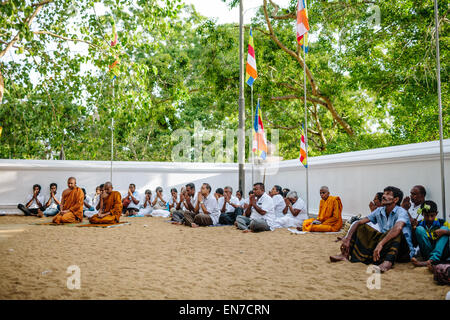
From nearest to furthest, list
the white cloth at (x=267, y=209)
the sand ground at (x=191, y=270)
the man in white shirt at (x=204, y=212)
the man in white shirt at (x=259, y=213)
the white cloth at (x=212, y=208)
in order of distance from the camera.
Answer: the sand ground at (x=191, y=270), the man in white shirt at (x=259, y=213), the white cloth at (x=267, y=209), the man in white shirt at (x=204, y=212), the white cloth at (x=212, y=208)

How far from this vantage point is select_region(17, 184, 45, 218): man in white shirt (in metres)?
12.3

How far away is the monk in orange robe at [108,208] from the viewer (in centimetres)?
984

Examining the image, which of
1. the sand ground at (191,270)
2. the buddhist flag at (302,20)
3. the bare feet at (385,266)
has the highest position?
the buddhist flag at (302,20)

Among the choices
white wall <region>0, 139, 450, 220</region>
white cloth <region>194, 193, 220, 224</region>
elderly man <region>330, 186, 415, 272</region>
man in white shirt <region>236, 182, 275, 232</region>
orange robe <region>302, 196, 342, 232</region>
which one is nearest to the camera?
elderly man <region>330, 186, 415, 272</region>

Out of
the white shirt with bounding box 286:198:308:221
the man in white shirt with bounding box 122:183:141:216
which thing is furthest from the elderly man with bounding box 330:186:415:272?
the man in white shirt with bounding box 122:183:141:216

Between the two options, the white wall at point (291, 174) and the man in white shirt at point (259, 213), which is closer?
the white wall at point (291, 174)

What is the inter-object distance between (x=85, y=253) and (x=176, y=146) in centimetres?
1643

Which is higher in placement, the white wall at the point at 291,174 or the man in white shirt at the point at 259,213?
the white wall at the point at 291,174

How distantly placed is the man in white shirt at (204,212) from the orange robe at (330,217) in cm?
258

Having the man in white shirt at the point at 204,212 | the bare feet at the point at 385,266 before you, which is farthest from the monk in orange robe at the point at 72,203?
the bare feet at the point at 385,266

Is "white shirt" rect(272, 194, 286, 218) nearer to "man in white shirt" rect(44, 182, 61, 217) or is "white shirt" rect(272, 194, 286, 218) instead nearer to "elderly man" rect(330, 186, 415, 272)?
"elderly man" rect(330, 186, 415, 272)

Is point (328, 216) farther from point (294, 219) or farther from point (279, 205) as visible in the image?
point (279, 205)

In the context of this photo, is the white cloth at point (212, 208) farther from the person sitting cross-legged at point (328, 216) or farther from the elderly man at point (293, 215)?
the person sitting cross-legged at point (328, 216)
